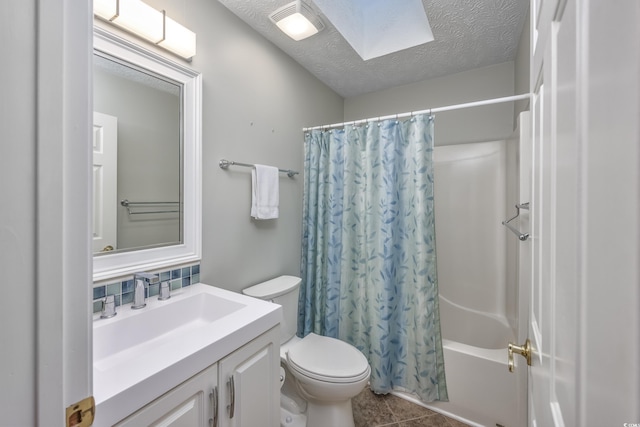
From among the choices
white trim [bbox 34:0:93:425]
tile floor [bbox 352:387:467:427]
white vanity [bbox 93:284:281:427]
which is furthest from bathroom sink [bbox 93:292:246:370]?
tile floor [bbox 352:387:467:427]

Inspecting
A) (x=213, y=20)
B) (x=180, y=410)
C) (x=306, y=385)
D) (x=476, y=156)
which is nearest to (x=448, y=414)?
(x=306, y=385)

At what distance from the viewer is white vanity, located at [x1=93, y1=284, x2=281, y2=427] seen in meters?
0.72

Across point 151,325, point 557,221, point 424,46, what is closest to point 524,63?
point 424,46

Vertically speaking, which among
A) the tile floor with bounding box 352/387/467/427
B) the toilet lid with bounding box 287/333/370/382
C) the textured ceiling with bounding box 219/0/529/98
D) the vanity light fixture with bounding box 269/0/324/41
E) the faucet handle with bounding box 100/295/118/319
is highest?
the textured ceiling with bounding box 219/0/529/98

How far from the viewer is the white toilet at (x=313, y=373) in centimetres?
140

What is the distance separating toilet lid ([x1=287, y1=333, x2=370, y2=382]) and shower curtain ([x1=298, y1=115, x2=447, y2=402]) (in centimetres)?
32

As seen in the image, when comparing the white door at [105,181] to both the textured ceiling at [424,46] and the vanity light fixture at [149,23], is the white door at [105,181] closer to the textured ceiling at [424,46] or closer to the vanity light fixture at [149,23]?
the vanity light fixture at [149,23]

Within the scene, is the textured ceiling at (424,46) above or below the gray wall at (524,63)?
above

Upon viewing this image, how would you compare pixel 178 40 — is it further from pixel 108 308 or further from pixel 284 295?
pixel 284 295

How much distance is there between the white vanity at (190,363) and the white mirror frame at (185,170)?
0.18 m

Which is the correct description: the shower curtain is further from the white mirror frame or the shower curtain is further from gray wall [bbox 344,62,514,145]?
the white mirror frame

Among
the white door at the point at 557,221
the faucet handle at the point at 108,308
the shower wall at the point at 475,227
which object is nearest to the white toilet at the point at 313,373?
the faucet handle at the point at 108,308

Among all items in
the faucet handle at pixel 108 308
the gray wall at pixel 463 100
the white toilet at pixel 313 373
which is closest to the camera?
the faucet handle at pixel 108 308

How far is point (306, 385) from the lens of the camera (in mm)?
1438
